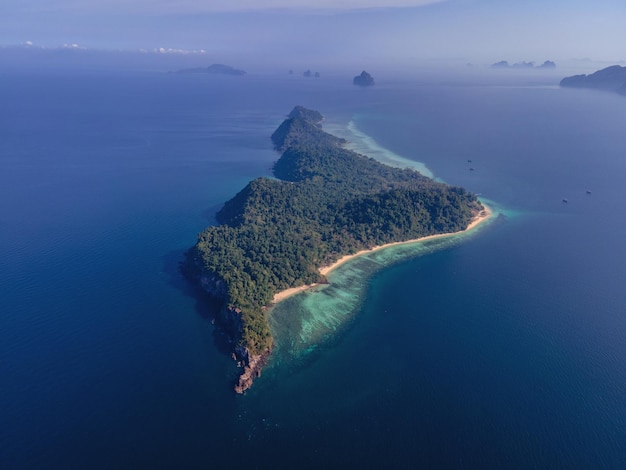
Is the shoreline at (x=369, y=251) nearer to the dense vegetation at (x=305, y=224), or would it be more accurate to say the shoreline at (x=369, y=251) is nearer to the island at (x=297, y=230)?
the island at (x=297, y=230)

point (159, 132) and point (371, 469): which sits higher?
point (159, 132)

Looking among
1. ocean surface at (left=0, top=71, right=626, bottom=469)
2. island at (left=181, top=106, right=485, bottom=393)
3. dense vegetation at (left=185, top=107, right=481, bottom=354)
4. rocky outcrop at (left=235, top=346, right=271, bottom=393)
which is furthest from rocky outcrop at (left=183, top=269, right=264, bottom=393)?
ocean surface at (left=0, top=71, right=626, bottom=469)

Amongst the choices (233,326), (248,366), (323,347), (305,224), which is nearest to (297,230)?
(305,224)

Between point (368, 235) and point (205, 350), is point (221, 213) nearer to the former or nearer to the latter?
point (368, 235)

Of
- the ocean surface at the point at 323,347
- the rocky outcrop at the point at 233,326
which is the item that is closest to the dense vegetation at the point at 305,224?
the rocky outcrop at the point at 233,326

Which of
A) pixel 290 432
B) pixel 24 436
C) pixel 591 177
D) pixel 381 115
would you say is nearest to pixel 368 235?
pixel 290 432
